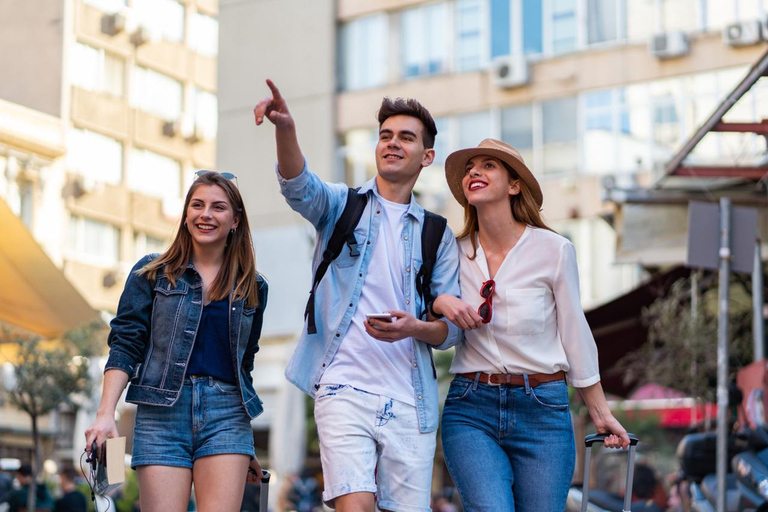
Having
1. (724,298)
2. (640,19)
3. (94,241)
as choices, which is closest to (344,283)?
(724,298)

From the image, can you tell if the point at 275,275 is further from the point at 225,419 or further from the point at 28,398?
the point at 225,419

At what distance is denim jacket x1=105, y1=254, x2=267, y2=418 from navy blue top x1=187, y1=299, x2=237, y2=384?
0.09 ft

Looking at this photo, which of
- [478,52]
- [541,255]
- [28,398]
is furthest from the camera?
[478,52]

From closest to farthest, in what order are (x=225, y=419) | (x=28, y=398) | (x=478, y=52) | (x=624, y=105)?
1. (x=225, y=419)
2. (x=28, y=398)
3. (x=624, y=105)
4. (x=478, y=52)

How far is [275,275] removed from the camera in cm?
3562

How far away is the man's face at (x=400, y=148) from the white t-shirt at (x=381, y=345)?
20 centimetres

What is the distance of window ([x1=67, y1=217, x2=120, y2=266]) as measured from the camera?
43.2m

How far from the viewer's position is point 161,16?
147 feet

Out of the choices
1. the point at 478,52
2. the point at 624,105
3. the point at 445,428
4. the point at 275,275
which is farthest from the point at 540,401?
the point at 275,275

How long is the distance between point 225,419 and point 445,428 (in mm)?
958

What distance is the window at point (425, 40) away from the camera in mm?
33000

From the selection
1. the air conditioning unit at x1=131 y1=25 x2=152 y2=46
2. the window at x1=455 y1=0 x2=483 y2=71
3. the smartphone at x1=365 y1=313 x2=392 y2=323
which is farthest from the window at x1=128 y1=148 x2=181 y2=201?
the smartphone at x1=365 y1=313 x2=392 y2=323

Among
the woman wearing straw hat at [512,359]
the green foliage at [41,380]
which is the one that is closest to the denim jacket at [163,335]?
the woman wearing straw hat at [512,359]

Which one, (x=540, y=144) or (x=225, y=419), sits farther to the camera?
(x=540, y=144)
